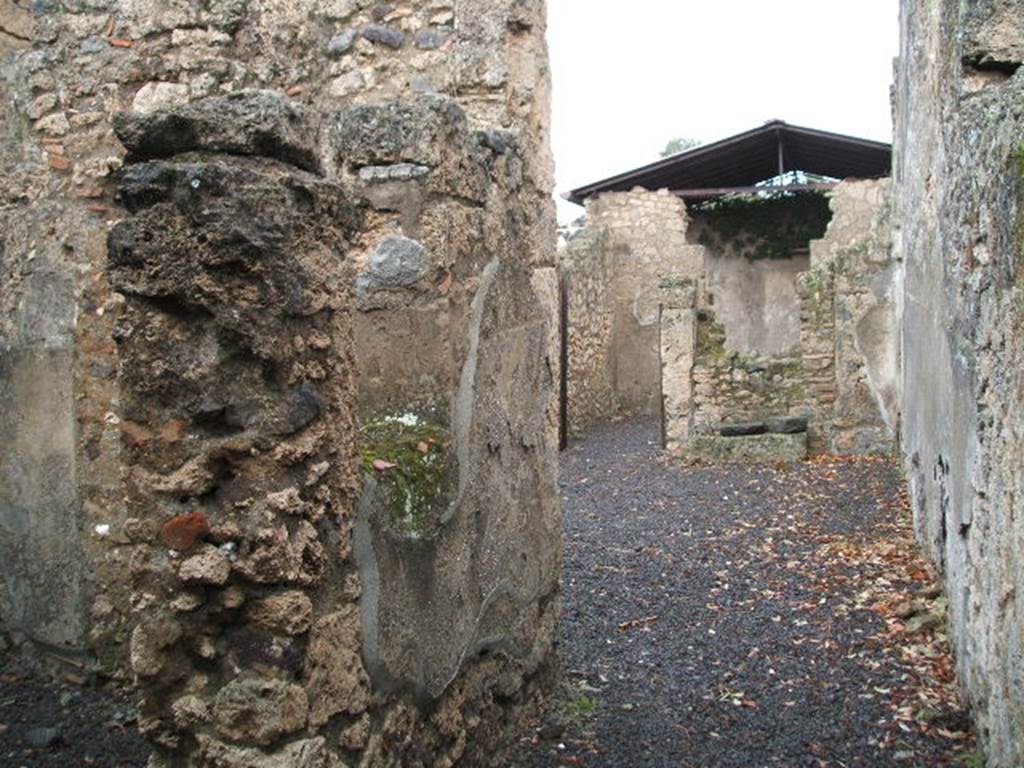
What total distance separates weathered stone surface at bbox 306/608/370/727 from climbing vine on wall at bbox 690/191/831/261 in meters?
18.2

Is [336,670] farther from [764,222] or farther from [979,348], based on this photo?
[764,222]

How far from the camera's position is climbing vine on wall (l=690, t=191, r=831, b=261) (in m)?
19.8

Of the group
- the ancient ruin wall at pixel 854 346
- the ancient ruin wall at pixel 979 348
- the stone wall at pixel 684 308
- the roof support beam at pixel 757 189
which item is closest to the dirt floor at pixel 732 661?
the ancient ruin wall at pixel 979 348

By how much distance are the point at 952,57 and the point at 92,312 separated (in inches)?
146

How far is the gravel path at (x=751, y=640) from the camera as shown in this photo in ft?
11.9

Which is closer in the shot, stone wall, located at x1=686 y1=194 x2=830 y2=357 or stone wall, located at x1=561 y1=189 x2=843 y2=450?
stone wall, located at x1=561 y1=189 x2=843 y2=450

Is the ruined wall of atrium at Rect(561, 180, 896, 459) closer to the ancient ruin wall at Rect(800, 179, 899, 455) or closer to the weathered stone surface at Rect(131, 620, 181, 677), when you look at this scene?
the ancient ruin wall at Rect(800, 179, 899, 455)

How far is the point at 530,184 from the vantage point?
3.96 metres

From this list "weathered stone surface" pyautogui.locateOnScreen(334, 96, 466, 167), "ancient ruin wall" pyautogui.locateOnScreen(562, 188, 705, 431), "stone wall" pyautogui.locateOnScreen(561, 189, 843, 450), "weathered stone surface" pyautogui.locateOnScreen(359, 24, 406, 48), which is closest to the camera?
"weathered stone surface" pyautogui.locateOnScreen(334, 96, 466, 167)

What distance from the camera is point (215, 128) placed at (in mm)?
2289

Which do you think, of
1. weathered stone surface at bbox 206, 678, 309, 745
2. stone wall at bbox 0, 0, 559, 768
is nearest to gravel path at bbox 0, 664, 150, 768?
stone wall at bbox 0, 0, 559, 768

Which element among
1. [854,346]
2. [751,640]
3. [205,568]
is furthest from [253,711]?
[854,346]

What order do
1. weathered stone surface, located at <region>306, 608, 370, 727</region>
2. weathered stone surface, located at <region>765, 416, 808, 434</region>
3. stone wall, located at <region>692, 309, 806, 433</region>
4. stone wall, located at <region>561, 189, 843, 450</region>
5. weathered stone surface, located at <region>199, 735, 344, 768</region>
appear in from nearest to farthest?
1. weathered stone surface, located at <region>199, 735, 344, 768</region>
2. weathered stone surface, located at <region>306, 608, 370, 727</region>
3. weathered stone surface, located at <region>765, 416, 808, 434</region>
4. stone wall, located at <region>692, 309, 806, 433</region>
5. stone wall, located at <region>561, 189, 843, 450</region>

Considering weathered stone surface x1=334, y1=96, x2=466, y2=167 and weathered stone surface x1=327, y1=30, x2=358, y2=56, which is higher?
weathered stone surface x1=327, y1=30, x2=358, y2=56
